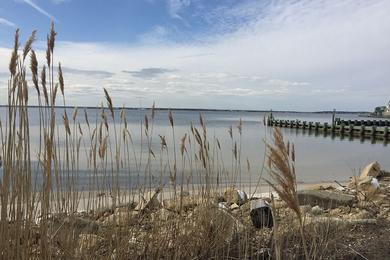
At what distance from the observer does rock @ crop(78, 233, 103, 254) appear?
7.59 ft

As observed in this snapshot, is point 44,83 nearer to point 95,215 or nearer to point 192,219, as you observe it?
point 95,215

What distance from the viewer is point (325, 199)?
5.22 meters

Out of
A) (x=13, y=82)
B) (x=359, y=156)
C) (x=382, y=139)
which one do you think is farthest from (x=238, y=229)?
(x=382, y=139)

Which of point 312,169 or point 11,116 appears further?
point 312,169

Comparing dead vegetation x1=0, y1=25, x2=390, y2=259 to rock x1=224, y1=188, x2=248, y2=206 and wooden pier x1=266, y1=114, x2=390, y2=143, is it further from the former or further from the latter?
wooden pier x1=266, y1=114, x2=390, y2=143

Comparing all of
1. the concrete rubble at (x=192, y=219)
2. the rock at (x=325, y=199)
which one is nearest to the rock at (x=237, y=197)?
the concrete rubble at (x=192, y=219)

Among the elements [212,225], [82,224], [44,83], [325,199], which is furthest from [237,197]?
[44,83]

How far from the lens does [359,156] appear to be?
19.0m

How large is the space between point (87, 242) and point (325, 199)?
3.69 meters

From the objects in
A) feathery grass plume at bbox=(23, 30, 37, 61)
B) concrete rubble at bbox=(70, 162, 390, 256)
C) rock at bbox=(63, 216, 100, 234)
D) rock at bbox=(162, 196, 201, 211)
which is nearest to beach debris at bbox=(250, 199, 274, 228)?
concrete rubble at bbox=(70, 162, 390, 256)

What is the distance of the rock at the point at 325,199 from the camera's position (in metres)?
5.03

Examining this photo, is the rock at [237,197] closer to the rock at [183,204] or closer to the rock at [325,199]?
the rock at [325,199]

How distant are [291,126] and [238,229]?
129ft

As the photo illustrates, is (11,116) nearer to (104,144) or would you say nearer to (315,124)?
(104,144)
